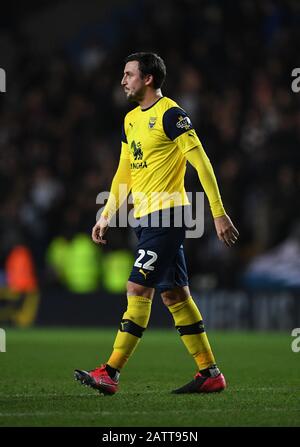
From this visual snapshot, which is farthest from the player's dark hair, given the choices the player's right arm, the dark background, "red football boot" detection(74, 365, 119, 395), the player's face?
the dark background

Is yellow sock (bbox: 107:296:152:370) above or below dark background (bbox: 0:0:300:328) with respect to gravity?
below

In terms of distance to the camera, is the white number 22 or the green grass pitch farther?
the white number 22

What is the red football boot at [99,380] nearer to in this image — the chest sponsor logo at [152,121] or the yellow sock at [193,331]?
the yellow sock at [193,331]

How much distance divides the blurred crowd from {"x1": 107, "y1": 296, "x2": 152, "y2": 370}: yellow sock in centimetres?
903

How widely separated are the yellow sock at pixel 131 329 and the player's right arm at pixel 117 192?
0.64 metres

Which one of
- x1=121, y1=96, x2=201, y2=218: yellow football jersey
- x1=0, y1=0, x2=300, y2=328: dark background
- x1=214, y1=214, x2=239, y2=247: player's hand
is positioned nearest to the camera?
x1=214, y1=214, x2=239, y2=247: player's hand

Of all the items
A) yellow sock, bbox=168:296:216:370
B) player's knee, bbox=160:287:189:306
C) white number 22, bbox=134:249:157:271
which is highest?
white number 22, bbox=134:249:157:271

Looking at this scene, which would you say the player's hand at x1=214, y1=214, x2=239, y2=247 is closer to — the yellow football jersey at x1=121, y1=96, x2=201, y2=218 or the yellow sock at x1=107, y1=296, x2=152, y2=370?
the yellow football jersey at x1=121, y1=96, x2=201, y2=218

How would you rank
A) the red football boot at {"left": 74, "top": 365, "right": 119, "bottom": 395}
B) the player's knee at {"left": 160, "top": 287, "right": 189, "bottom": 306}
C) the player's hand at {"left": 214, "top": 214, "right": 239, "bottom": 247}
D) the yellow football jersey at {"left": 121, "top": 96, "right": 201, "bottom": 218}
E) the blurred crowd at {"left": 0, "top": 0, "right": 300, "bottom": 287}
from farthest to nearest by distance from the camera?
the blurred crowd at {"left": 0, "top": 0, "right": 300, "bottom": 287} → the player's knee at {"left": 160, "top": 287, "right": 189, "bottom": 306} → the yellow football jersey at {"left": 121, "top": 96, "right": 201, "bottom": 218} → the red football boot at {"left": 74, "top": 365, "right": 119, "bottom": 395} → the player's hand at {"left": 214, "top": 214, "right": 239, "bottom": 247}

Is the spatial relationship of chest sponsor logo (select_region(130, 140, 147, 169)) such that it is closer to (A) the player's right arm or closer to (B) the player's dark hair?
(A) the player's right arm

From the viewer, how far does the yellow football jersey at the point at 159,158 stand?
6836mm

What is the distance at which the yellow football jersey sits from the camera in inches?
269

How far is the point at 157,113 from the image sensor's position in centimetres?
691
